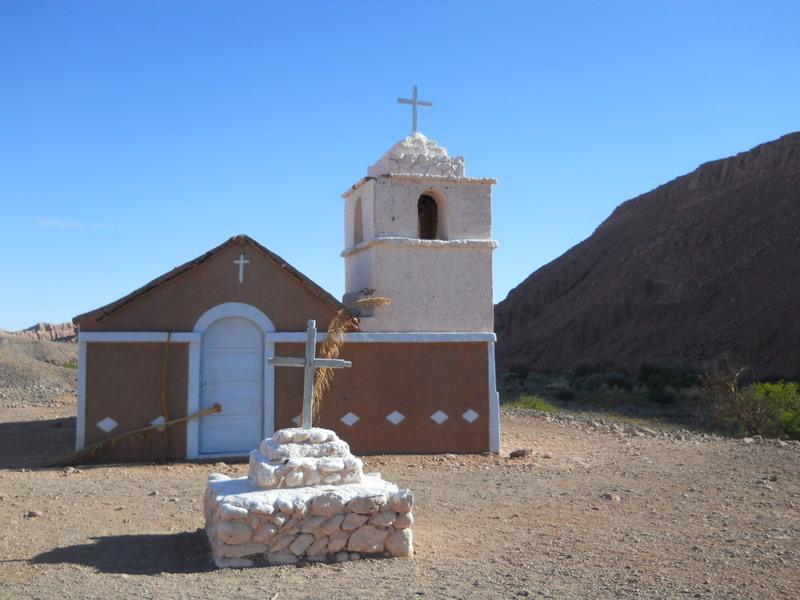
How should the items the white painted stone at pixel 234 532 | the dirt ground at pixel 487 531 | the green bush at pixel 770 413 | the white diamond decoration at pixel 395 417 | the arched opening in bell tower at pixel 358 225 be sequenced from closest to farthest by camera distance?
the dirt ground at pixel 487 531 < the white painted stone at pixel 234 532 < the white diamond decoration at pixel 395 417 < the arched opening in bell tower at pixel 358 225 < the green bush at pixel 770 413

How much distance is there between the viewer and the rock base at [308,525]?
7336mm

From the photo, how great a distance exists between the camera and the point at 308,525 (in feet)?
24.7

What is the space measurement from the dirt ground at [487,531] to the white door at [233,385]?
2.70 feet

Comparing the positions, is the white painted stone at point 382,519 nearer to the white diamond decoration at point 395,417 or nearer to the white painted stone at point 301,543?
the white painted stone at point 301,543

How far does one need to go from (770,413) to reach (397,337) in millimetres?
9355

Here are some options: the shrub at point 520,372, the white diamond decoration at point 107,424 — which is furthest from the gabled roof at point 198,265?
the shrub at point 520,372

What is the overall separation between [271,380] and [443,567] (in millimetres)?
6817

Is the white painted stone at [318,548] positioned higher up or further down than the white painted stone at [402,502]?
further down

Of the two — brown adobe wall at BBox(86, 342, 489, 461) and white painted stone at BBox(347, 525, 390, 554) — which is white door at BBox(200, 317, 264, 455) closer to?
brown adobe wall at BBox(86, 342, 489, 461)

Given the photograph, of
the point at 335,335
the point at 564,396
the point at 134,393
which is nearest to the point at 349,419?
the point at 335,335

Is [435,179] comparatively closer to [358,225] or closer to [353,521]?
[358,225]

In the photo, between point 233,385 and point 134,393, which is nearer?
point 134,393

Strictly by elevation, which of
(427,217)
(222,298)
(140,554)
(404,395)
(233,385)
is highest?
(427,217)

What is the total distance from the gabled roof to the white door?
39.2 inches
